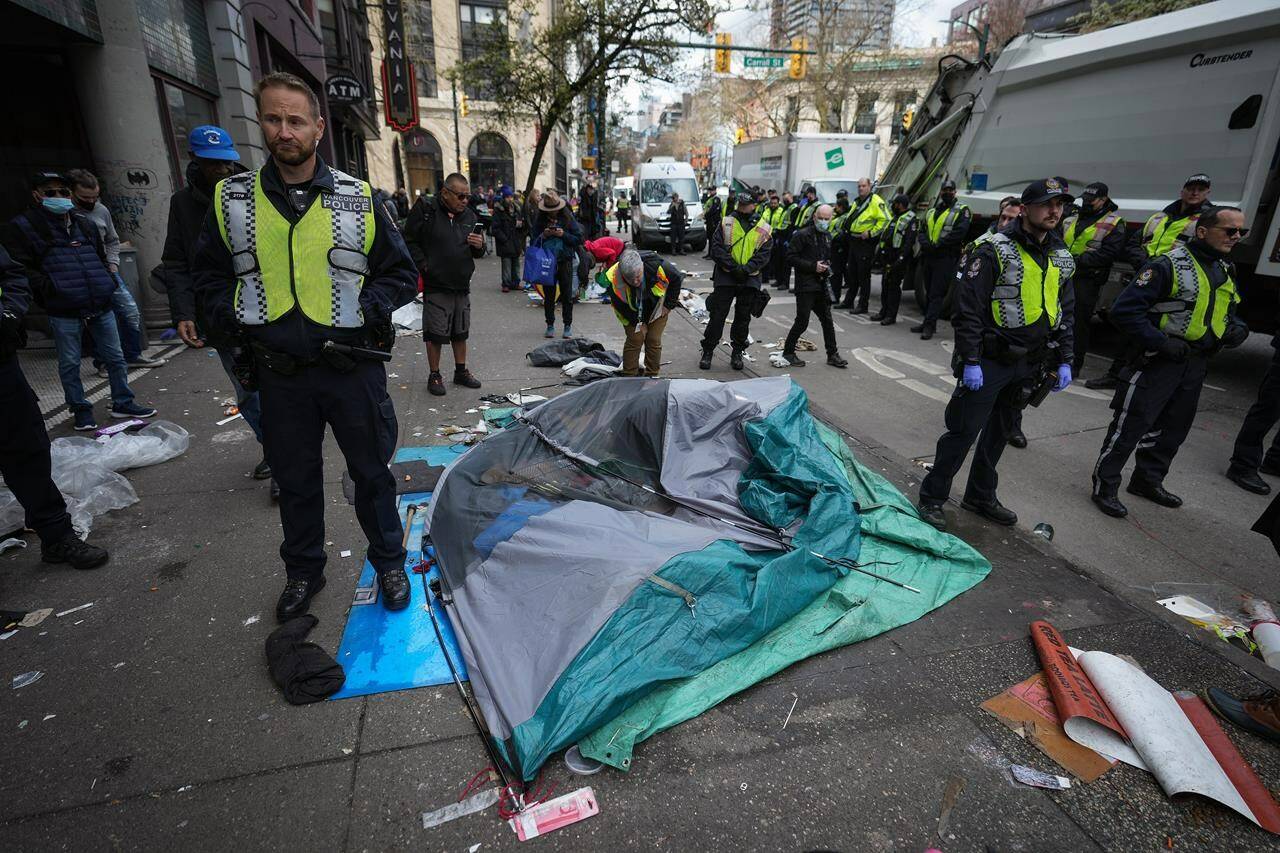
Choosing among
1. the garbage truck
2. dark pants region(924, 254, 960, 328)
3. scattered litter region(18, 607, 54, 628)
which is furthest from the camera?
dark pants region(924, 254, 960, 328)

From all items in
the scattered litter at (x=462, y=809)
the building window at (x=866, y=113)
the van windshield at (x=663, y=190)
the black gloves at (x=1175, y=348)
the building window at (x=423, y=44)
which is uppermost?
the building window at (x=423, y=44)

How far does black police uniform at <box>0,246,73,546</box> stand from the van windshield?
61.7ft

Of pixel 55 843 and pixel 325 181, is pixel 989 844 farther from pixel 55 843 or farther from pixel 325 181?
pixel 325 181

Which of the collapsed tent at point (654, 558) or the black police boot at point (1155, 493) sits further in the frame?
the black police boot at point (1155, 493)

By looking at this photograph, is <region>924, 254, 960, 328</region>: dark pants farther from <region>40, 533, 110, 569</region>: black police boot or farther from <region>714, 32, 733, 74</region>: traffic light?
<region>714, 32, 733, 74</region>: traffic light

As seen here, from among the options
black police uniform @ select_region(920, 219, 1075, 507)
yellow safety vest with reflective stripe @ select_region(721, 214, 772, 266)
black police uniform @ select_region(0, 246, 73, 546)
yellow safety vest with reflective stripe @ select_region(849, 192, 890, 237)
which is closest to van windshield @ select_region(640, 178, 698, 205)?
yellow safety vest with reflective stripe @ select_region(849, 192, 890, 237)

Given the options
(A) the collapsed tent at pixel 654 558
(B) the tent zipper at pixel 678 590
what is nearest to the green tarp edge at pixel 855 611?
(A) the collapsed tent at pixel 654 558

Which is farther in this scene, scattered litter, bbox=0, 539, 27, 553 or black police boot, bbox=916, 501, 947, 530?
black police boot, bbox=916, 501, 947, 530

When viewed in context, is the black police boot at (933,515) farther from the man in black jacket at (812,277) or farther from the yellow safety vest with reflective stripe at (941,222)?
the yellow safety vest with reflective stripe at (941,222)

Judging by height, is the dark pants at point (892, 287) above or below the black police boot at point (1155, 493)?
above

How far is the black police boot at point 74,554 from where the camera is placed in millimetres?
3256

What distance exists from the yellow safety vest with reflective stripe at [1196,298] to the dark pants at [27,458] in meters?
6.50

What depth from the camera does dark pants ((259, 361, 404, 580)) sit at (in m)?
2.59

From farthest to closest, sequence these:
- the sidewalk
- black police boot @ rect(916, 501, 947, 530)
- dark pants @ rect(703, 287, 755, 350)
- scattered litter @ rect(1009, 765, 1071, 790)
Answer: dark pants @ rect(703, 287, 755, 350)
black police boot @ rect(916, 501, 947, 530)
scattered litter @ rect(1009, 765, 1071, 790)
the sidewalk
